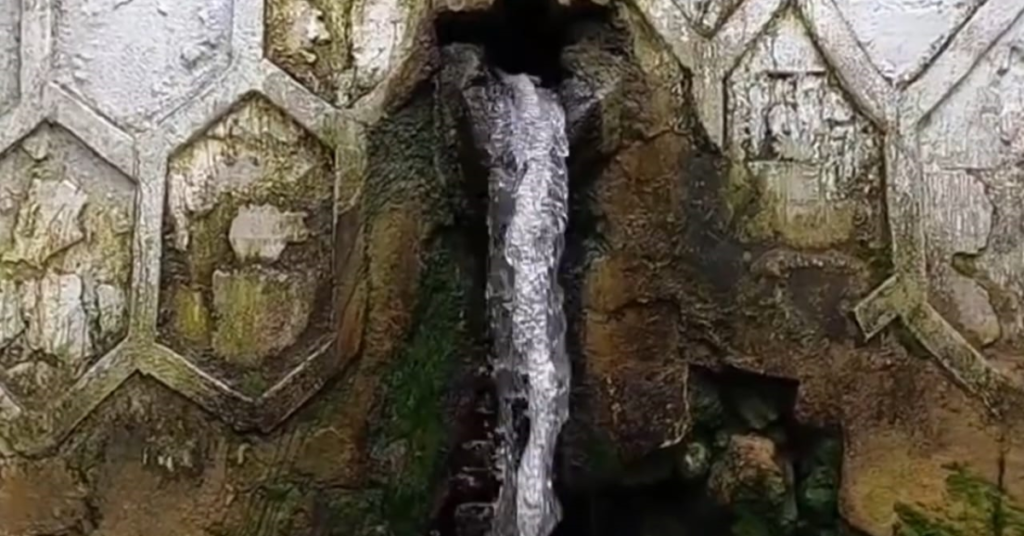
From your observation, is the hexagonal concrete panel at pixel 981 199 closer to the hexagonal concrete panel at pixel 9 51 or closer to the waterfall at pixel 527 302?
the waterfall at pixel 527 302

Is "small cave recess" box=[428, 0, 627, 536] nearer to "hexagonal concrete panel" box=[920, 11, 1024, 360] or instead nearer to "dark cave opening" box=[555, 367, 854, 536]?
"dark cave opening" box=[555, 367, 854, 536]

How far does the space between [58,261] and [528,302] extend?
0.60m

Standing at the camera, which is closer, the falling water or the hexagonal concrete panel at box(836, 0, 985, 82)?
the falling water

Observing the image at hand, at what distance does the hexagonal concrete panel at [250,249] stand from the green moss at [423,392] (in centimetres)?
12

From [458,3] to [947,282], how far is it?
27.5 inches

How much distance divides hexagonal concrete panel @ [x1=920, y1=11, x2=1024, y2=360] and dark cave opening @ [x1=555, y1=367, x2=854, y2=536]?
0.24 metres

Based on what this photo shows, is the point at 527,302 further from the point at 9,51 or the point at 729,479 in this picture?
the point at 9,51

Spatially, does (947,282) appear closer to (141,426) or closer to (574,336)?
(574,336)

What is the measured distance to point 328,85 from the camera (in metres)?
2.47

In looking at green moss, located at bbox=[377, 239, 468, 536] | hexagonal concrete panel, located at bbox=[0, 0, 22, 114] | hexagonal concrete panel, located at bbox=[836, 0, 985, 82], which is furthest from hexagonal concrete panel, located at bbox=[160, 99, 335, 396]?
hexagonal concrete panel, located at bbox=[836, 0, 985, 82]

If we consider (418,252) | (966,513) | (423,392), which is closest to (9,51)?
(418,252)

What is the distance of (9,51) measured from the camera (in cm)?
244

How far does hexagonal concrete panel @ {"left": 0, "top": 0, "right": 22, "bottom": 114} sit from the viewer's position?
2426 millimetres

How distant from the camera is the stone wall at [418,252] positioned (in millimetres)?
2361
